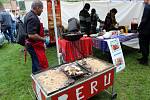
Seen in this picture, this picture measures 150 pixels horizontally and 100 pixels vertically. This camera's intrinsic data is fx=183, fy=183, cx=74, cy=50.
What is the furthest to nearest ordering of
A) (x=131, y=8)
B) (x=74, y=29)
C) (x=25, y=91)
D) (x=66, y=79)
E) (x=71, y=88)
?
(x=131, y=8) → (x=74, y=29) → (x=25, y=91) → (x=66, y=79) → (x=71, y=88)

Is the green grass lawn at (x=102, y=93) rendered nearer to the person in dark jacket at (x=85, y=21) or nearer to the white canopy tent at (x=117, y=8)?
the person in dark jacket at (x=85, y=21)

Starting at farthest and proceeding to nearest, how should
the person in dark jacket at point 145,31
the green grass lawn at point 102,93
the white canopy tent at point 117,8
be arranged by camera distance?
the white canopy tent at point 117,8, the person in dark jacket at point 145,31, the green grass lawn at point 102,93

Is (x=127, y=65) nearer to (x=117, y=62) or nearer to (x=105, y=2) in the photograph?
(x=117, y=62)

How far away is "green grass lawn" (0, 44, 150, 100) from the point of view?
3.39 metres

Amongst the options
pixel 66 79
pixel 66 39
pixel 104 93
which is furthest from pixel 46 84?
pixel 66 39

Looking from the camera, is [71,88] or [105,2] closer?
[71,88]

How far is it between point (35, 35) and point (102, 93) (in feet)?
5.30

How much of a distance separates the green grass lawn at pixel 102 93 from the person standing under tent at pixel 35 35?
2.40 feet

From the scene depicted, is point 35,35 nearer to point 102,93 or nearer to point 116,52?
point 102,93

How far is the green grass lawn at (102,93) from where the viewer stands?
3.39 m

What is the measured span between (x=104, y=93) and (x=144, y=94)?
72cm

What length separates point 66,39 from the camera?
4.07 metres

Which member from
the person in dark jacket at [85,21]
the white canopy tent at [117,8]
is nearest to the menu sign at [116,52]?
the person in dark jacket at [85,21]

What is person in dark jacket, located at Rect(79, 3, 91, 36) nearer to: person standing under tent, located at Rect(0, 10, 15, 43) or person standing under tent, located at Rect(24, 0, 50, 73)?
person standing under tent, located at Rect(24, 0, 50, 73)
